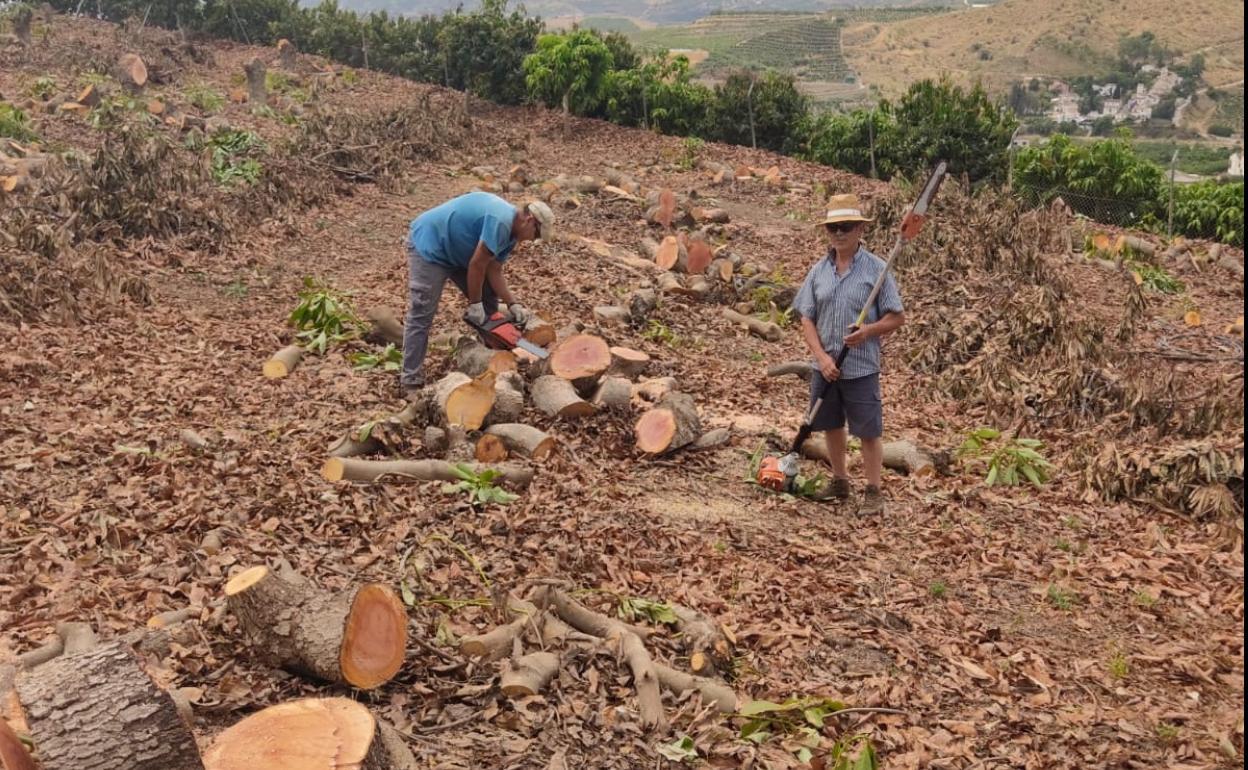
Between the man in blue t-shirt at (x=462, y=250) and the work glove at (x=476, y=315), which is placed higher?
the man in blue t-shirt at (x=462, y=250)

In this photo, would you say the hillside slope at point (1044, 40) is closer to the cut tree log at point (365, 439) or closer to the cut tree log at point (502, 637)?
the cut tree log at point (365, 439)

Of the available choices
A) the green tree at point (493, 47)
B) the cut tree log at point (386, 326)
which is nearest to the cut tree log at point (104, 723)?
the cut tree log at point (386, 326)

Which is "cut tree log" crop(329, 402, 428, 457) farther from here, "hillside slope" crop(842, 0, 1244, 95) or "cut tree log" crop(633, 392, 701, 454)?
"hillside slope" crop(842, 0, 1244, 95)

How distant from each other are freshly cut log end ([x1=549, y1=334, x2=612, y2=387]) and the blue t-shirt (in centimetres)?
70

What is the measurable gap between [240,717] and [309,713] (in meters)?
0.55

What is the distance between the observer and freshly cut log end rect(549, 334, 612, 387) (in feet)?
20.6

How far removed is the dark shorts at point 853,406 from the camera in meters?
5.10

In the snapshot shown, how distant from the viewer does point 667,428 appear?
230 inches

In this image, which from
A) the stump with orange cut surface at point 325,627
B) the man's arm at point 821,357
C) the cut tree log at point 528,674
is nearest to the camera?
the stump with orange cut surface at point 325,627

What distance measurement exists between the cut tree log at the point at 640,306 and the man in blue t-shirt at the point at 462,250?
2159mm

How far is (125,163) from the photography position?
9516mm

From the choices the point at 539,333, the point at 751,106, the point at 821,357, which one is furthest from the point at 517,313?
the point at 751,106

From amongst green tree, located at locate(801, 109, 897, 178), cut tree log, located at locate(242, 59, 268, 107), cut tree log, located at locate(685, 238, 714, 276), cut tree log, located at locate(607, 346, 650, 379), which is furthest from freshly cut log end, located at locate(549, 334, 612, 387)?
cut tree log, located at locate(242, 59, 268, 107)

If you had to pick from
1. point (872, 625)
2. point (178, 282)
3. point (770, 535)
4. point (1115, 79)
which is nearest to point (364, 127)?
point (178, 282)
